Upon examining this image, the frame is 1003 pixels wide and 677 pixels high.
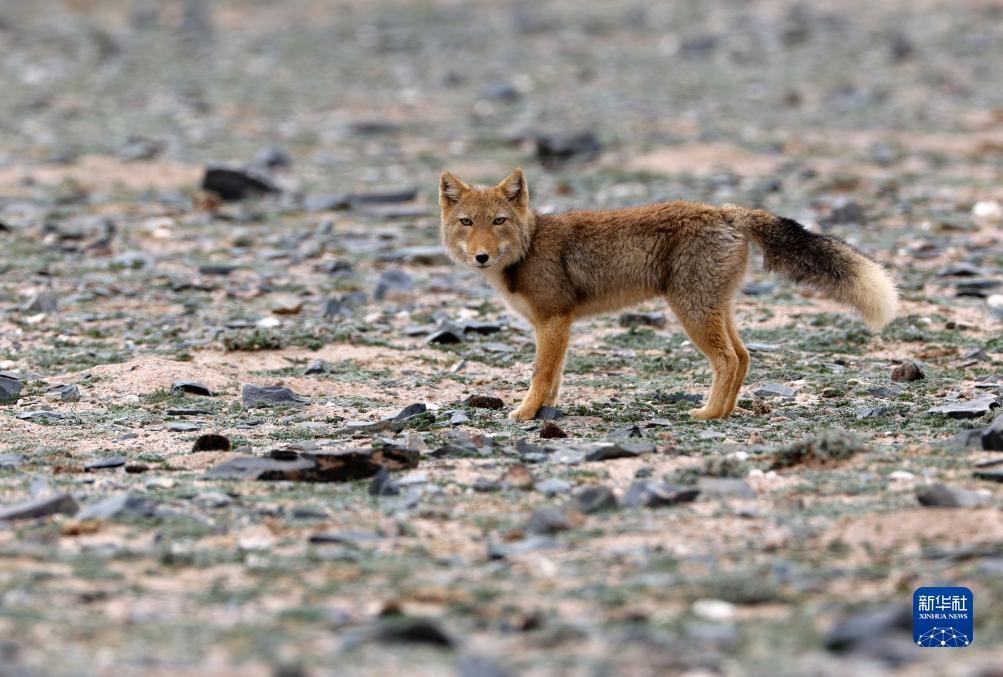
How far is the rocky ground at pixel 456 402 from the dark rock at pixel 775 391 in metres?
0.04

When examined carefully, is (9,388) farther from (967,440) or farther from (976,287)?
(976,287)

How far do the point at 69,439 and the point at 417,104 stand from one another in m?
14.1

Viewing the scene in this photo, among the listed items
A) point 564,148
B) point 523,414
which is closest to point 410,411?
point 523,414

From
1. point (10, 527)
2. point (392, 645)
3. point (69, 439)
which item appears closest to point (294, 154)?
point (69, 439)

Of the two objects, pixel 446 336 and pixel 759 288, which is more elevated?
pixel 759 288

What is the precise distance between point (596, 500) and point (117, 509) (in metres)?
2.00

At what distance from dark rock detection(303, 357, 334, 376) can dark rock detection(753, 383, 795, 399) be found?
2783 mm

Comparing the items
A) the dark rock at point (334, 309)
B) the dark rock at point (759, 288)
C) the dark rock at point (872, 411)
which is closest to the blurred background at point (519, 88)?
the dark rock at point (759, 288)

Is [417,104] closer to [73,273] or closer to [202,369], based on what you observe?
[73,273]

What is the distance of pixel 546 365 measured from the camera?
7.89m

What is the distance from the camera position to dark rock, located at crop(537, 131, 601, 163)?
1628 centimetres

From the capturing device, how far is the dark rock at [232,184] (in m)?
14.2

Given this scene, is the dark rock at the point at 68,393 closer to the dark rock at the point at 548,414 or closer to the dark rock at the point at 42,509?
the dark rock at the point at 42,509

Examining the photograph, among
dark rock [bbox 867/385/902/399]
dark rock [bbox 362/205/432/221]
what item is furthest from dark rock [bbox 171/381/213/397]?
dark rock [bbox 362/205/432/221]
